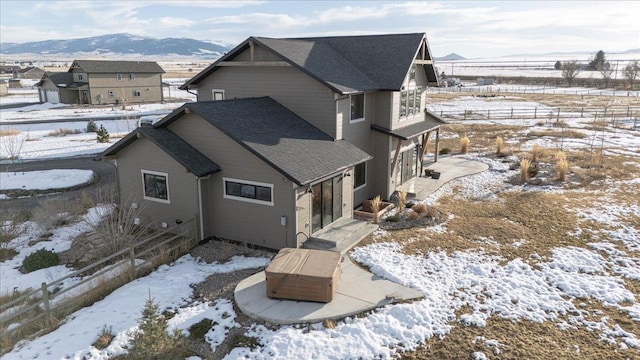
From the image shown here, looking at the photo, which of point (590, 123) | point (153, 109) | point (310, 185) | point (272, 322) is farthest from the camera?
point (153, 109)

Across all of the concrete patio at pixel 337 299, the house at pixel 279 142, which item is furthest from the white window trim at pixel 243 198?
the concrete patio at pixel 337 299

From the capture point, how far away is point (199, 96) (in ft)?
71.5

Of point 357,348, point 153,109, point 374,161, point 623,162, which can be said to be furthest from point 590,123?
point 153,109

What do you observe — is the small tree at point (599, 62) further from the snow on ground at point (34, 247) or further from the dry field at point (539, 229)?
the snow on ground at point (34, 247)

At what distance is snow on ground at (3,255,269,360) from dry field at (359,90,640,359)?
4982 mm

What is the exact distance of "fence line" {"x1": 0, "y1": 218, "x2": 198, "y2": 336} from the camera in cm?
1105

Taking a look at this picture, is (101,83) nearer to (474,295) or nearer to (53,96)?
(53,96)

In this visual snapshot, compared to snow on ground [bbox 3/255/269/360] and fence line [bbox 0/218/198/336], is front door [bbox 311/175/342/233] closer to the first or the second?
snow on ground [bbox 3/255/269/360]

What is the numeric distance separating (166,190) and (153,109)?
43.4 m

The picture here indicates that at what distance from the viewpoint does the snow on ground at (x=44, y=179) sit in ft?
77.2

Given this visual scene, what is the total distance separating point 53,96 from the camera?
64.2 meters

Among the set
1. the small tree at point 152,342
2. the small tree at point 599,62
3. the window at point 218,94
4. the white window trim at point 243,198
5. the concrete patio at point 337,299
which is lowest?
the concrete patio at point 337,299

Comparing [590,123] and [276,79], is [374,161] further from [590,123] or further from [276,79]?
[590,123]

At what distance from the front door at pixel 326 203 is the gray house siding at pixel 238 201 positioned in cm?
133
